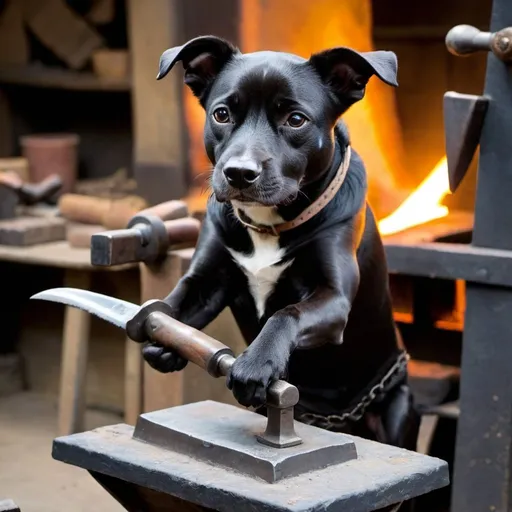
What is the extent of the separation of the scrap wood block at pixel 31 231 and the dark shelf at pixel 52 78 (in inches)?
30.1

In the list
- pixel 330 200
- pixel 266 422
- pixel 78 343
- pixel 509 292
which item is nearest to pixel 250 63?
pixel 330 200

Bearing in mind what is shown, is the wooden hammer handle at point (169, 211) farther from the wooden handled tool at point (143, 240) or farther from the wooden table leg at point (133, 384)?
the wooden table leg at point (133, 384)

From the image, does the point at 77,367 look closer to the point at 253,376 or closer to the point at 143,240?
the point at 143,240

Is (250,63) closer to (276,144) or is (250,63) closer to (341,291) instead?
(276,144)

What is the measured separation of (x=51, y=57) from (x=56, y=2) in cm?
38

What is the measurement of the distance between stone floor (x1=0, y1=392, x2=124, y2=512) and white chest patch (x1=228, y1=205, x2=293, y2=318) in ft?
5.57

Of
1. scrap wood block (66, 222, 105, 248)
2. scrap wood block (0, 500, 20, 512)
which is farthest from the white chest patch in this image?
scrap wood block (66, 222, 105, 248)

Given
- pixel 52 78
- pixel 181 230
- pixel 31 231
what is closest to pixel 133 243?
pixel 181 230

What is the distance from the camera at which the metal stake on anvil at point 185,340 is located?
8.93 ft

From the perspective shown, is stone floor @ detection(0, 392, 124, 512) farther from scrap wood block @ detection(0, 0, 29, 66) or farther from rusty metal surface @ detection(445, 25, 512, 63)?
rusty metal surface @ detection(445, 25, 512, 63)

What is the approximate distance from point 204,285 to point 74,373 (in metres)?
2.17

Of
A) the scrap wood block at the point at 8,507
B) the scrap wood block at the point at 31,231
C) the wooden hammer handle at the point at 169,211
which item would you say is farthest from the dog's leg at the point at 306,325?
the scrap wood block at the point at 31,231

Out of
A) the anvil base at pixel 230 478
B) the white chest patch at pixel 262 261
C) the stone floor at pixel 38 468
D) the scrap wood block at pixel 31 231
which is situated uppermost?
the white chest patch at pixel 262 261

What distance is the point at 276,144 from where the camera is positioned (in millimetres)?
2857
